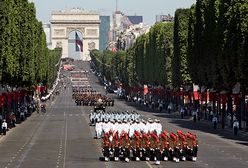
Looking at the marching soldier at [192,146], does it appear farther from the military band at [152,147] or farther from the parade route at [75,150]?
the parade route at [75,150]

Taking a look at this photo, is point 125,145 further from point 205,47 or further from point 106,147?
point 205,47

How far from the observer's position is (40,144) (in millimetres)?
74500

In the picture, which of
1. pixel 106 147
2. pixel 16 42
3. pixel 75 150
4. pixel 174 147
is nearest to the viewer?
pixel 174 147

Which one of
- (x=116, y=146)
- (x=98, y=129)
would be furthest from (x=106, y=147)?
(x=98, y=129)

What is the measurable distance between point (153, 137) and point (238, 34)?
4055 centimetres

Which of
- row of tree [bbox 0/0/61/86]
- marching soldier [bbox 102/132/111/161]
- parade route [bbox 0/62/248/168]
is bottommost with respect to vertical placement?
parade route [bbox 0/62/248/168]

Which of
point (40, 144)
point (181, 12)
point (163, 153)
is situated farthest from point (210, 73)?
point (163, 153)

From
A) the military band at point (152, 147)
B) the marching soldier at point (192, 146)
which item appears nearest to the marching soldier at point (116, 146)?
the military band at point (152, 147)

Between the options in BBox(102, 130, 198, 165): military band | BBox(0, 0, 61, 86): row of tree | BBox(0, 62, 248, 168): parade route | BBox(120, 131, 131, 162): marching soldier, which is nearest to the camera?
BBox(0, 62, 248, 168): parade route

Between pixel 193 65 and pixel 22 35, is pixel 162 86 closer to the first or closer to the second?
pixel 193 65

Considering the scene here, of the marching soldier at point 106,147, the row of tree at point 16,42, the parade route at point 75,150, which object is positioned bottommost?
the parade route at point 75,150

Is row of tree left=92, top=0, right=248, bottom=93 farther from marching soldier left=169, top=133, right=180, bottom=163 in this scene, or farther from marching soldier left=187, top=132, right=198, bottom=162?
marching soldier left=169, top=133, right=180, bottom=163

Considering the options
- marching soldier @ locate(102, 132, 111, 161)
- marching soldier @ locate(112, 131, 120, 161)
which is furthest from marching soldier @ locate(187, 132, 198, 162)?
marching soldier @ locate(102, 132, 111, 161)

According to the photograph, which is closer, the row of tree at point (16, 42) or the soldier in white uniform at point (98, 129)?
the soldier in white uniform at point (98, 129)
